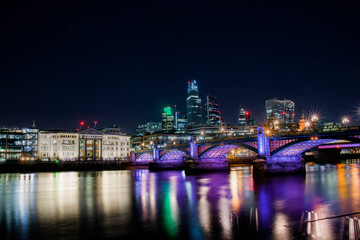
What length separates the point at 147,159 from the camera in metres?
130

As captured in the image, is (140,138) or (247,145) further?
(140,138)

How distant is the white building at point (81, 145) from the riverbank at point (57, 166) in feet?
69.1

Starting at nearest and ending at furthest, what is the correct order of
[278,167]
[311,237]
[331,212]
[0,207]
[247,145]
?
[311,237], [331,212], [0,207], [278,167], [247,145]

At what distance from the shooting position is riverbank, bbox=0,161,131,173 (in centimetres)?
10130

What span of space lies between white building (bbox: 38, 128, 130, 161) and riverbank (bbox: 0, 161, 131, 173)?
21073 mm

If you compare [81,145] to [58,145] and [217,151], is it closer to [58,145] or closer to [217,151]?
[58,145]

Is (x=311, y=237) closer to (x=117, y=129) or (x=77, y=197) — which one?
(x=77, y=197)

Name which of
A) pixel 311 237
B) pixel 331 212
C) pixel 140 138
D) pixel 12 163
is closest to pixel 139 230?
pixel 311 237

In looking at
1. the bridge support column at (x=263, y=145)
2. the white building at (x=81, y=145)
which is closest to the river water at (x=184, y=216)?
the bridge support column at (x=263, y=145)

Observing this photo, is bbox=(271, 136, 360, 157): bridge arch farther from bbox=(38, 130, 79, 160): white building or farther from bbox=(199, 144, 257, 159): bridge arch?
bbox=(38, 130, 79, 160): white building

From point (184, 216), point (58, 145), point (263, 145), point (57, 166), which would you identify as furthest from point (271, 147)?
point (58, 145)

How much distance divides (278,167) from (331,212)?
1299 inches

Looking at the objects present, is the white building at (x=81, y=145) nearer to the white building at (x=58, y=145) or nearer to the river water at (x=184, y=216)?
the white building at (x=58, y=145)

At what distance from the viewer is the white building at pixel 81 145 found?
133875 mm
